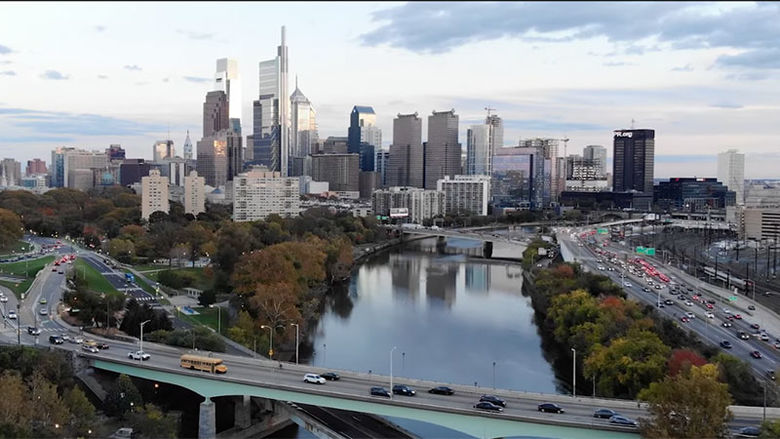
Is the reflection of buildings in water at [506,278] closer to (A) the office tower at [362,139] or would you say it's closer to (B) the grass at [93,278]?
(B) the grass at [93,278]

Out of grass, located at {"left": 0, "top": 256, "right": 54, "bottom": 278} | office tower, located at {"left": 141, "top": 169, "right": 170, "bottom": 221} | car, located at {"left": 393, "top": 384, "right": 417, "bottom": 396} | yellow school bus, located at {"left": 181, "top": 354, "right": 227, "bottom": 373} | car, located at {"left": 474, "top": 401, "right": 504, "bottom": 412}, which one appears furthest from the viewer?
office tower, located at {"left": 141, "top": 169, "right": 170, "bottom": 221}

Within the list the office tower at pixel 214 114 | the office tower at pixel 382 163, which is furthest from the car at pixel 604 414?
the office tower at pixel 214 114

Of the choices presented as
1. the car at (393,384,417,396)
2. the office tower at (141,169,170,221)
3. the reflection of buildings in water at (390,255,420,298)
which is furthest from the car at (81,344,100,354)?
the office tower at (141,169,170,221)

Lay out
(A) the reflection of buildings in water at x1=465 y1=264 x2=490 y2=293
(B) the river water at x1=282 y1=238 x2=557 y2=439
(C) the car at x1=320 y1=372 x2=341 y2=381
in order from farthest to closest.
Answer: (A) the reflection of buildings in water at x1=465 y1=264 x2=490 y2=293 → (B) the river water at x1=282 y1=238 x2=557 y2=439 → (C) the car at x1=320 y1=372 x2=341 y2=381

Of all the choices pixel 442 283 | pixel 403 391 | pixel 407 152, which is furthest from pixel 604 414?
pixel 407 152

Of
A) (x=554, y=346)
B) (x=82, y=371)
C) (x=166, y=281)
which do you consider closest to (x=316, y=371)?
(x=82, y=371)

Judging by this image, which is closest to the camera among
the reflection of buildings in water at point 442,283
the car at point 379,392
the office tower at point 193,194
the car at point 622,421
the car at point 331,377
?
the car at point 622,421

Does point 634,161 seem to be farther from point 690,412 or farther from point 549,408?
point 690,412

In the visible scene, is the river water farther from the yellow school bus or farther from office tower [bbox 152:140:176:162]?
office tower [bbox 152:140:176:162]
